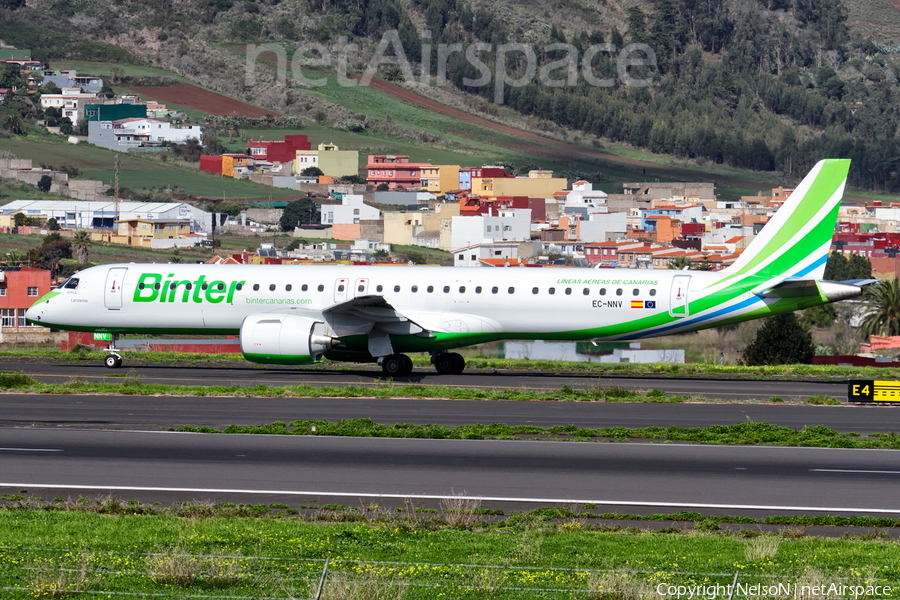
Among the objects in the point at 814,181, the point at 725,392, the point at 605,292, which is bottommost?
the point at 725,392

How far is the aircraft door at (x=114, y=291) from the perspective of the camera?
1511 inches

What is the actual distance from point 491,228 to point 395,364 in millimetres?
123128

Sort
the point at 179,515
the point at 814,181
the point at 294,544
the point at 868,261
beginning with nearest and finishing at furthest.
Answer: the point at 294,544
the point at 179,515
the point at 814,181
the point at 868,261

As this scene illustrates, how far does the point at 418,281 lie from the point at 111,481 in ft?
62.9

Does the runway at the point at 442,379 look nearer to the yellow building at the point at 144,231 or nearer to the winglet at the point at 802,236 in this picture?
the winglet at the point at 802,236

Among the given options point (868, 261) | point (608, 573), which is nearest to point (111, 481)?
point (608, 573)

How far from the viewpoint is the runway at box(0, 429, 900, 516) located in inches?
719

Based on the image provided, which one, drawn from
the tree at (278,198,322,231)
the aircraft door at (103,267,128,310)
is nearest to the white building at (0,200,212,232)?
the tree at (278,198,322,231)

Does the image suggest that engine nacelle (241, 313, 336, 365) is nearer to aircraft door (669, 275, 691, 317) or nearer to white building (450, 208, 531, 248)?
aircraft door (669, 275, 691, 317)

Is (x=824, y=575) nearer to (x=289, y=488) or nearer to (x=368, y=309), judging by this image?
(x=289, y=488)

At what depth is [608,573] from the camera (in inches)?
495

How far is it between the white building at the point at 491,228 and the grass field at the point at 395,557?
13186 cm

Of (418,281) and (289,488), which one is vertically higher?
(418,281)

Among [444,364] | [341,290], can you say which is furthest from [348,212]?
[341,290]
